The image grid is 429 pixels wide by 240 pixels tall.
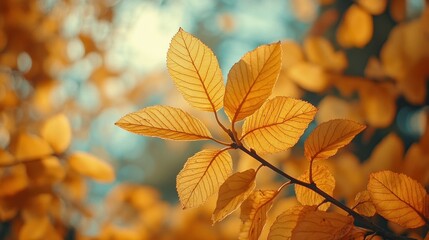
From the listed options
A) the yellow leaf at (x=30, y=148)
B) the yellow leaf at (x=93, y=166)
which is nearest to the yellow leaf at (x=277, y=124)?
the yellow leaf at (x=93, y=166)

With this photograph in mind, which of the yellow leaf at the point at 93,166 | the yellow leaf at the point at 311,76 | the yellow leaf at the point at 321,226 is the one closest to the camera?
the yellow leaf at the point at 321,226

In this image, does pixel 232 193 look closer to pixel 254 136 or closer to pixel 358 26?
pixel 254 136

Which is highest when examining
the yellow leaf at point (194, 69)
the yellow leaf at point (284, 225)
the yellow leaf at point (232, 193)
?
the yellow leaf at point (194, 69)

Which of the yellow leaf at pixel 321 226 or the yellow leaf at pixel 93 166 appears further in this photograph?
the yellow leaf at pixel 93 166

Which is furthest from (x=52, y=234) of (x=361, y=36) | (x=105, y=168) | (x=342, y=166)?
(x=361, y=36)

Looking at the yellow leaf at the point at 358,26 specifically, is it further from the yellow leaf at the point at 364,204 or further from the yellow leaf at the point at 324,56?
the yellow leaf at the point at 364,204

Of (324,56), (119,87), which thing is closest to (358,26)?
(324,56)

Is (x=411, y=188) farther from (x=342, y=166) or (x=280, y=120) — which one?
(x=342, y=166)

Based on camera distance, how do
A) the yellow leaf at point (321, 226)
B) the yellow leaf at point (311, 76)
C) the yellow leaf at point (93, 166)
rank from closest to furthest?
1. the yellow leaf at point (321, 226)
2. the yellow leaf at point (93, 166)
3. the yellow leaf at point (311, 76)
